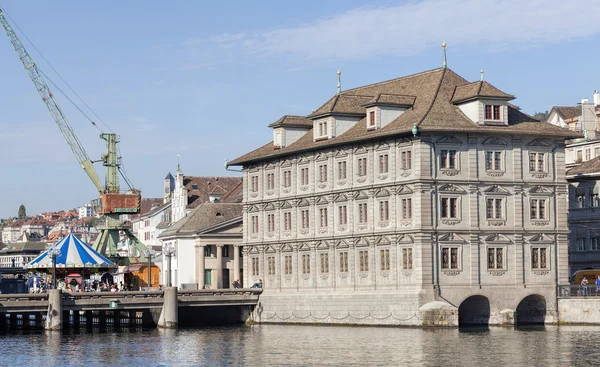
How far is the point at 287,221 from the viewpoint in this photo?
120 meters

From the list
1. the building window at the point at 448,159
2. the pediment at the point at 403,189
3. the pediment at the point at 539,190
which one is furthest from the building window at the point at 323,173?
the pediment at the point at 539,190

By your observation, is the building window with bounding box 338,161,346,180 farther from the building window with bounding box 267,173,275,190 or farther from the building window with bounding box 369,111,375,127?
the building window with bounding box 267,173,275,190

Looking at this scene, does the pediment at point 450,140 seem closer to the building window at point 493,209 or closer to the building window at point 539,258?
the building window at point 493,209

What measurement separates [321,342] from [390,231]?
665 inches

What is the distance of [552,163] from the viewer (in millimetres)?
108688

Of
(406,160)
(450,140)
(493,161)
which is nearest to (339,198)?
(406,160)

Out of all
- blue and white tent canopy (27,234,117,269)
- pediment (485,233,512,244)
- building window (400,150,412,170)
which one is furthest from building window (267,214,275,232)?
pediment (485,233,512,244)

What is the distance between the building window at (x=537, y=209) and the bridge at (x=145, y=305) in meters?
25.2

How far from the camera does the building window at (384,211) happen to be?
10681cm

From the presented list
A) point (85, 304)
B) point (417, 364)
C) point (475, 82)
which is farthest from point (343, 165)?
point (417, 364)

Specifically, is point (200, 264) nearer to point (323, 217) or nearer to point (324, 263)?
point (324, 263)

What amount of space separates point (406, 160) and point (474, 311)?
484 inches

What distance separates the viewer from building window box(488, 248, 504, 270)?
106m

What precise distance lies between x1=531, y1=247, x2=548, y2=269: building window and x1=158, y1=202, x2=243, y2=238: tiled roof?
43664 millimetres
